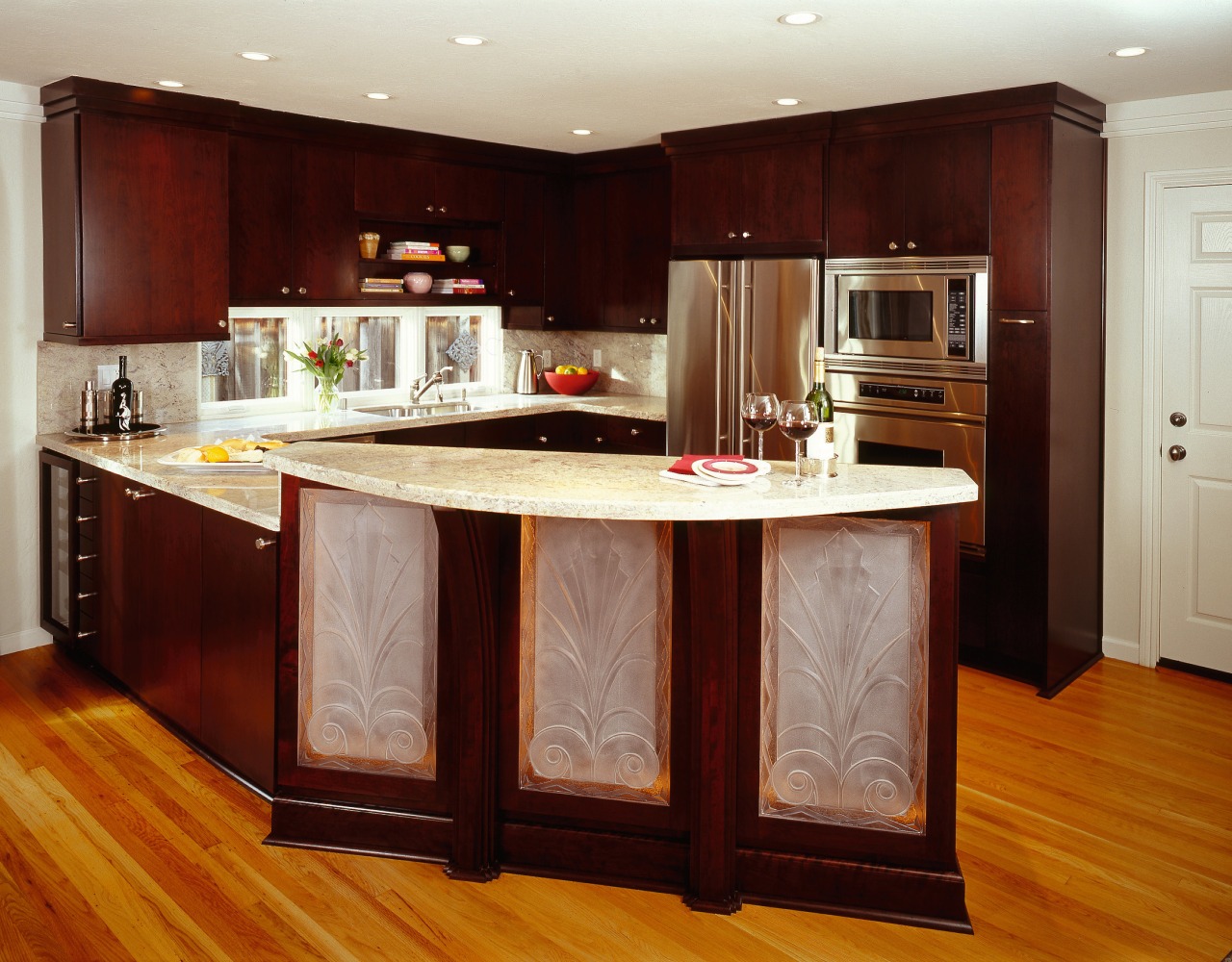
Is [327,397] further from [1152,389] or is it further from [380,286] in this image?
[1152,389]

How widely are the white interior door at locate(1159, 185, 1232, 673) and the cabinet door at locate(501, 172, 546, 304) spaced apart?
3.22 meters

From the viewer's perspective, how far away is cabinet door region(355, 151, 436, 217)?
17.5ft

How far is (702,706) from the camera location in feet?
8.68

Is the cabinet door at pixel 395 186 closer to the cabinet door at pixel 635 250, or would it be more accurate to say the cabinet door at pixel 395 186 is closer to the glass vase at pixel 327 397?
the glass vase at pixel 327 397

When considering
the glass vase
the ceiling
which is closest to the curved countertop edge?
the ceiling

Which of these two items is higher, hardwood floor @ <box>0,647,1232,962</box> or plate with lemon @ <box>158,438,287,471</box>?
plate with lemon @ <box>158,438,287,471</box>

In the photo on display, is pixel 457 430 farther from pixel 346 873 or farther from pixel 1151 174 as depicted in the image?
pixel 1151 174

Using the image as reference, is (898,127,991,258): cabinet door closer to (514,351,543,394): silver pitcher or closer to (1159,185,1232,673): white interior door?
(1159,185,1232,673): white interior door

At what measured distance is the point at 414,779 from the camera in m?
2.92

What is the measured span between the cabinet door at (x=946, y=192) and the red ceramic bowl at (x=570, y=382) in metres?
2.22

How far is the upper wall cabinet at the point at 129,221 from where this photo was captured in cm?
430

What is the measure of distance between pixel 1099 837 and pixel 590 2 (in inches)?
109

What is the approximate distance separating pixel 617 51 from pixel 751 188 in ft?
5.07

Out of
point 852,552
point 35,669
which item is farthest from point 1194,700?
point 35,669
